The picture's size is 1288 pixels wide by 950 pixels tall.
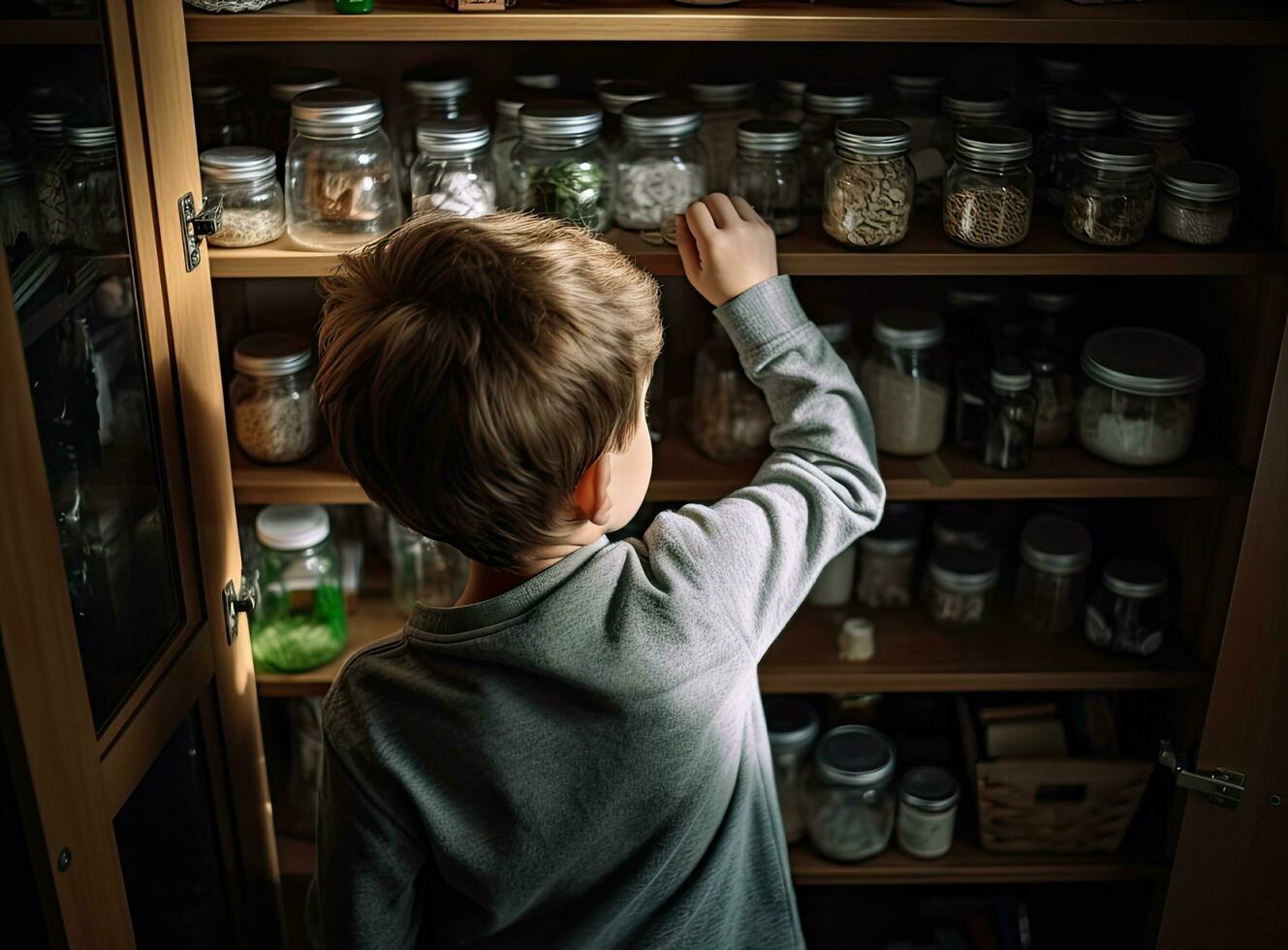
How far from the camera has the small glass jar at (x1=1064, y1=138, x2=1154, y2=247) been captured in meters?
1.32

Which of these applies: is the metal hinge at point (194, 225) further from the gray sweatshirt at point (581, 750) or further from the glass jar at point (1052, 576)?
the glass jar at point (1052, 576)

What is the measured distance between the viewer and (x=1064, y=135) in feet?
4.61

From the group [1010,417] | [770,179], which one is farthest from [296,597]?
[1010,417]

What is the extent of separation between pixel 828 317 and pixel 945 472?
0.21m

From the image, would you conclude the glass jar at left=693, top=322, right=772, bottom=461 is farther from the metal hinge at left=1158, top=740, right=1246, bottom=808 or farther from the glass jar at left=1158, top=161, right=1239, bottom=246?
the metal hinge at left=1158, top=740, right=1246, bottom=808

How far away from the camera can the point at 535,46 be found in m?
1.51

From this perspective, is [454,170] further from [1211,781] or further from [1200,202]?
[1211,781]

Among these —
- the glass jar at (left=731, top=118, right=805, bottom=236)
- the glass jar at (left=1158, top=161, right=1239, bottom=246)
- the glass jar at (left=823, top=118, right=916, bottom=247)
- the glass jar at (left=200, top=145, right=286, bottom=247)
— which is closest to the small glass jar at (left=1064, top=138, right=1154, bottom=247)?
the glass jar at (left=1158, top=161, right=1239, bottom=246)

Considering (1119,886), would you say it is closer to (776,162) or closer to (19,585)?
(776,162)

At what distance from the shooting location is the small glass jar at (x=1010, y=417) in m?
1.49

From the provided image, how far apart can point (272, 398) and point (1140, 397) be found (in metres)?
0.93

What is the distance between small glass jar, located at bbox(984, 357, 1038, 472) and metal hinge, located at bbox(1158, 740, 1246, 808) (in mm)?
376

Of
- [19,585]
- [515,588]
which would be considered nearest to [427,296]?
[515,588]

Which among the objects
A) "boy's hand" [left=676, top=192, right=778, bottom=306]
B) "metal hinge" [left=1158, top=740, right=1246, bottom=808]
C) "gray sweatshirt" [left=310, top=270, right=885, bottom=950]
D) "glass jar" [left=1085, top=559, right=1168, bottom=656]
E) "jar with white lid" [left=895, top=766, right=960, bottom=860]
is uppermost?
"boy's hand" [left=676, top=192, right=778, bottom=306]
